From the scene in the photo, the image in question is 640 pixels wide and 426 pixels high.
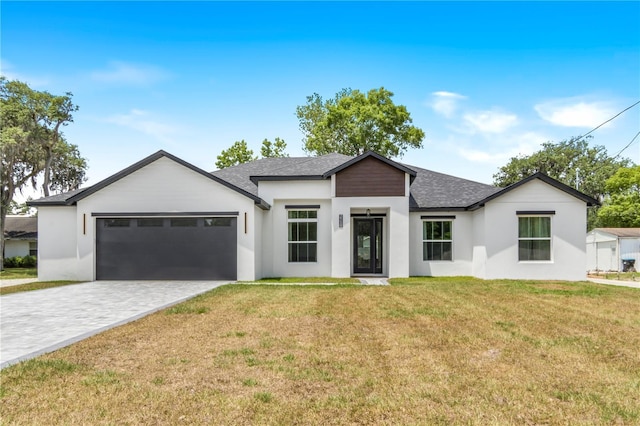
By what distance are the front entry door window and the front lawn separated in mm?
8179

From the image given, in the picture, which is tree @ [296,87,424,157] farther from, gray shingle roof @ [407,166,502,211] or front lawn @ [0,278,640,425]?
front lawn @ [0,278,640,425]

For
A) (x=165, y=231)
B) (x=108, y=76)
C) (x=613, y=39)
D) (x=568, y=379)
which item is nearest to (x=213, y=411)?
(x=568, y=379)

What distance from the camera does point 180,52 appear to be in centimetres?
1681

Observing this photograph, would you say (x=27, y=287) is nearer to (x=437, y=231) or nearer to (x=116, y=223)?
(x=116, y=223)

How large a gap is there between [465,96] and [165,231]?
18.1 metres

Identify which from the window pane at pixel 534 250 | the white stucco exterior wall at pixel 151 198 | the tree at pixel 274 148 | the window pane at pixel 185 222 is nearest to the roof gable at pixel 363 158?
the white stucco exterior wall at pixel 151 198

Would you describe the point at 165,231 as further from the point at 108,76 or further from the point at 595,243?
the point at 595,243

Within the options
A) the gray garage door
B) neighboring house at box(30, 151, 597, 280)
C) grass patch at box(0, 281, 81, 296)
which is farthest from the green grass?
grass patch at box(0, 281, 81, 296)

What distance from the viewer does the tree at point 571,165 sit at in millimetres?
44281

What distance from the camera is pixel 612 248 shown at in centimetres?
2619

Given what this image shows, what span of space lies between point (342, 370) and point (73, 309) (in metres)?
7.63

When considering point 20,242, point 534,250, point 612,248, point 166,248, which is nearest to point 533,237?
point 534,250

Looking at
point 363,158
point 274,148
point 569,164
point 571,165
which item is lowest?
point 363,158

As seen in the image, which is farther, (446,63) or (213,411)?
(446,63)
